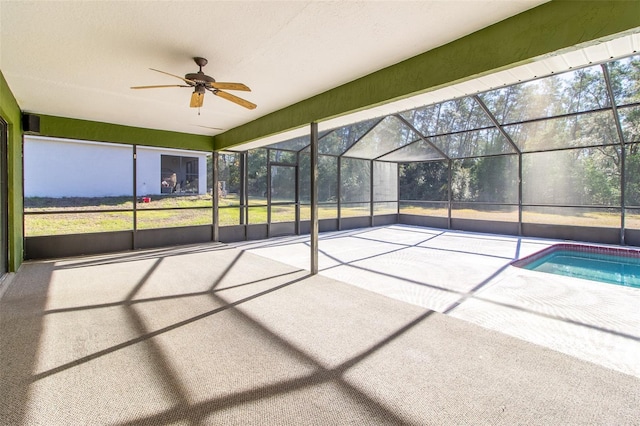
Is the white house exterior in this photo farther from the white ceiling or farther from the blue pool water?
the blue pool water

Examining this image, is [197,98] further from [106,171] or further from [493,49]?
[106,171]

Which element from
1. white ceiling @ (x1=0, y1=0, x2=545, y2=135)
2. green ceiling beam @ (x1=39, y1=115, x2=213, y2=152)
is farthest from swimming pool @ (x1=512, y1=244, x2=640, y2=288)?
green ceiling beam @ (x1=39, y1=115, x2=213, y2=152)

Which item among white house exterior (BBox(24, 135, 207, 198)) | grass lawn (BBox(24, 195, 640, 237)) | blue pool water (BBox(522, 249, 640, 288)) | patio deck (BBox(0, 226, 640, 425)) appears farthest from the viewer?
white house exterior (BBox(24, 135, 207, 198))

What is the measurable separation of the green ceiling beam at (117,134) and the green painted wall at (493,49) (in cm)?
417

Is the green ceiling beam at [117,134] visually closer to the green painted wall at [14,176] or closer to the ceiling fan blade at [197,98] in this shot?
the green painted wall at [14,176]

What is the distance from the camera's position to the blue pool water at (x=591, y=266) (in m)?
5.29

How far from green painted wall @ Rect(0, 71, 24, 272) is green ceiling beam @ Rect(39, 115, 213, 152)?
557mm

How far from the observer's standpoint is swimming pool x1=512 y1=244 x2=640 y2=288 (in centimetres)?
536

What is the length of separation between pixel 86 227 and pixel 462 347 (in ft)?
27.4

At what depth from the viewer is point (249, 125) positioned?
20.8 feet

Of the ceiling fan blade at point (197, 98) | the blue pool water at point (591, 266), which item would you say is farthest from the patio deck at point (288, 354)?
the ceiling fan blade at point (197, 98)

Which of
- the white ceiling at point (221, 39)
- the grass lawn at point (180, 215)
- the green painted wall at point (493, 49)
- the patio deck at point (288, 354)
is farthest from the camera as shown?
the grass lawn at point (180, 215)

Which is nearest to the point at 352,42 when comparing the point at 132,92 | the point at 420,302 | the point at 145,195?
the point at 420,302

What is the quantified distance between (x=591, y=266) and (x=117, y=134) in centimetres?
939
